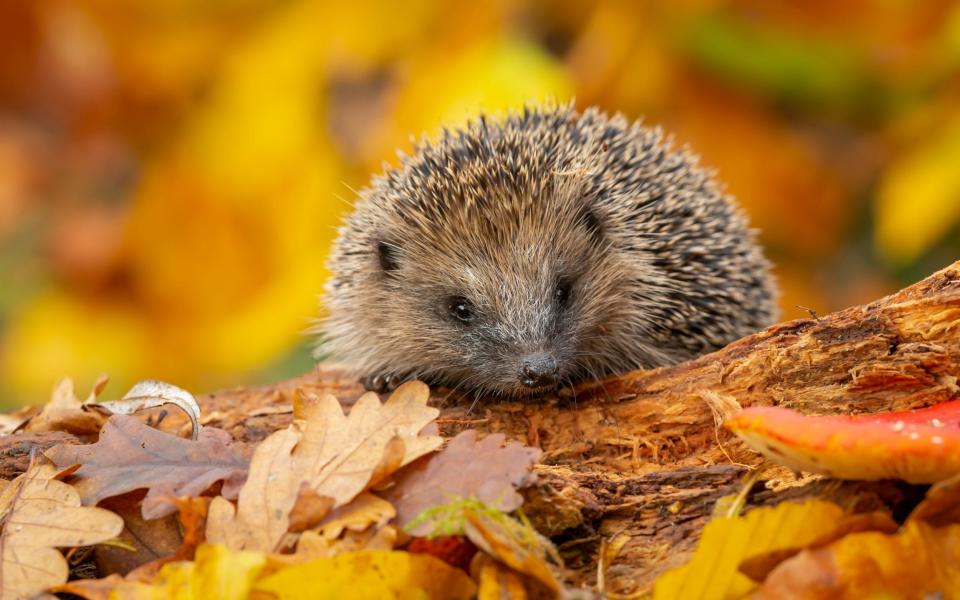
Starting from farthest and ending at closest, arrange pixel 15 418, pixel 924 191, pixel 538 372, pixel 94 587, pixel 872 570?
1. pixel 924 191
2. pixel 15 418
3. pixel 538 372
4. pixel 94 587
5. pixel 872 570

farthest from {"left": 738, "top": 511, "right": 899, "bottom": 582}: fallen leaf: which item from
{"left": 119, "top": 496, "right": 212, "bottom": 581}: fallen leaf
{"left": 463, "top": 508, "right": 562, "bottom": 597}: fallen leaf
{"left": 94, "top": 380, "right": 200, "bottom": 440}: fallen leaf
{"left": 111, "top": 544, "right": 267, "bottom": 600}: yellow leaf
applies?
{"left": 94, "top": 380, "right": 200, "bottom": 440}: fallen leaf

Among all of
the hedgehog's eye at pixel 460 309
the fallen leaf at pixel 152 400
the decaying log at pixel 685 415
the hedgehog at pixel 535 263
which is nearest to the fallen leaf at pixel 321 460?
the decaying log at pixel 685 415

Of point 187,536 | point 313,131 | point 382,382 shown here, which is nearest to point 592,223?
point 382,382

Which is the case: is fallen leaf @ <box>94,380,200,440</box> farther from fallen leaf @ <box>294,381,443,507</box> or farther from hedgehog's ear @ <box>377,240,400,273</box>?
hedgehog's ear @ <box>377,240,400,273</box>

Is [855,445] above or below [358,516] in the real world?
above

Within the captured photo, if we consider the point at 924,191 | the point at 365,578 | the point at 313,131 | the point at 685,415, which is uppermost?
the point at 924,191

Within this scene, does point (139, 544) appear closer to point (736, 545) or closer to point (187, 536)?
point (187, 536)
